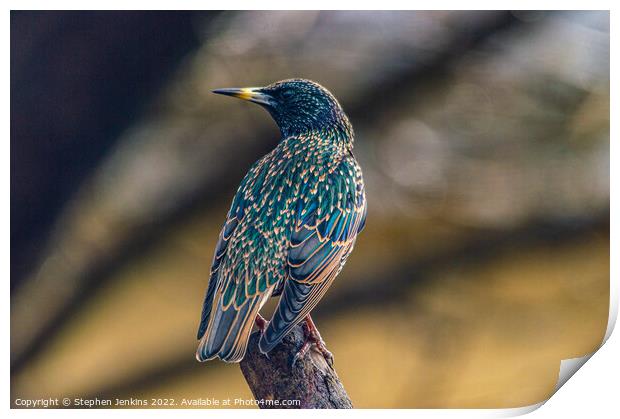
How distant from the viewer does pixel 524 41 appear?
303cm

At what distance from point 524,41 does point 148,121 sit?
167cm

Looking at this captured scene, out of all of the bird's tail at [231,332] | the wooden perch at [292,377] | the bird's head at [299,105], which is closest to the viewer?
the bird's tail at [231,332]

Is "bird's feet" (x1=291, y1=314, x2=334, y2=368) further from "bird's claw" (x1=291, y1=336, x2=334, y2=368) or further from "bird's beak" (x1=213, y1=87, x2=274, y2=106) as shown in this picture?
"bird's beak" (x1=213, y1=87, x2=274, y2=106)

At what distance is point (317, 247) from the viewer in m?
2.76

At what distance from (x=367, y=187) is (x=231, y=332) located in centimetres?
87

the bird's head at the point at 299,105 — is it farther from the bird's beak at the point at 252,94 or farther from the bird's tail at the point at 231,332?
the bird's tail at the point at 231,332

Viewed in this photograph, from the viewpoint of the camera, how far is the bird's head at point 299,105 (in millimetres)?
2979

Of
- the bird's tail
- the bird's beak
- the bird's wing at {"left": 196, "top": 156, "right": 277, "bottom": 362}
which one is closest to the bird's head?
the bird's beak

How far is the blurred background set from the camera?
9.95 feet

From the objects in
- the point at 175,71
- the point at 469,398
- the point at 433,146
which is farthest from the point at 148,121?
the point at 469,398

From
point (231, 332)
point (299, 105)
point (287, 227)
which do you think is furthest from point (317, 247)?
point (299, 105)

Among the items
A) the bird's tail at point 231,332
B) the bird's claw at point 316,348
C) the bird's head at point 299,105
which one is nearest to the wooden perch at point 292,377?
the bird's claw at point 316,348

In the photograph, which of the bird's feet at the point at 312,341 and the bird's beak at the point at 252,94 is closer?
the bird's feet at the point at 312,341

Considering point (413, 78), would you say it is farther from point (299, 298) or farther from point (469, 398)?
point (469, 398)
